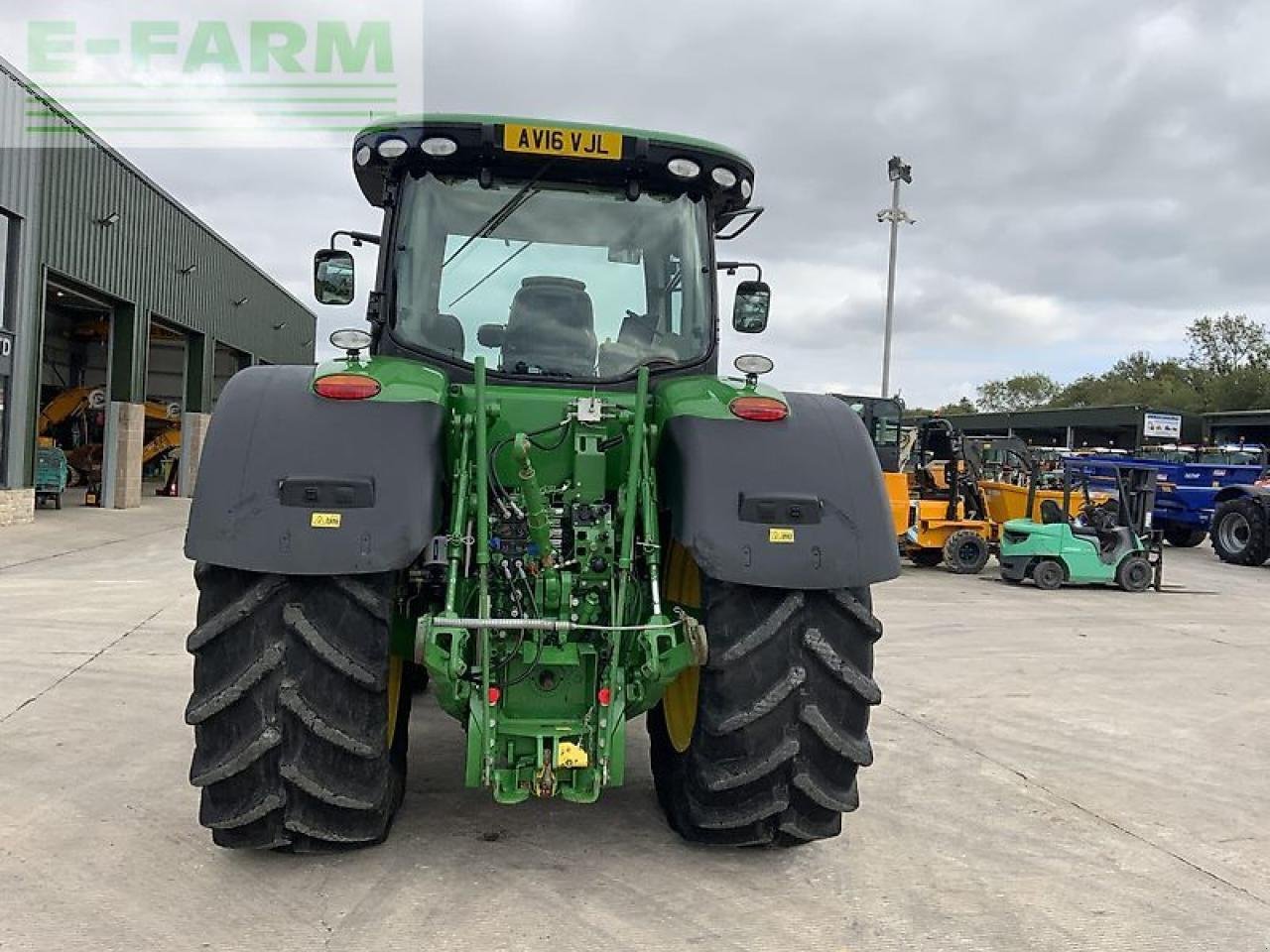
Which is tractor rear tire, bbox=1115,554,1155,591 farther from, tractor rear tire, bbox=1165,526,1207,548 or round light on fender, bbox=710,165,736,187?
round light on fender, bbox=710,165,736,187

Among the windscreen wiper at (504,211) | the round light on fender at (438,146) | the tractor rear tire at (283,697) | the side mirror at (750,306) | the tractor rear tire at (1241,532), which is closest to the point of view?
the tractor rear tire at (283,697)

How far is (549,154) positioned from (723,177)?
2.47ft

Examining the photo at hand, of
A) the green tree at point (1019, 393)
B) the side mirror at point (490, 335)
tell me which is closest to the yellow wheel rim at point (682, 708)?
the side mirror at point (490, 335)

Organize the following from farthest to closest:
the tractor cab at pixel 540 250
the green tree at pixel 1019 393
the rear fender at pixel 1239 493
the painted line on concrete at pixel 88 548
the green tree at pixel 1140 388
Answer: the green tree at pixel 1019 393, the green tree at pixel 1140 388, the rear fender at pixel 1239 493, the painted line on concrete at pixel 88 548, the tractor cab at pixel 540 250

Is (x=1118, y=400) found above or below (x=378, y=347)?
above

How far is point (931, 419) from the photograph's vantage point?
1728 cm

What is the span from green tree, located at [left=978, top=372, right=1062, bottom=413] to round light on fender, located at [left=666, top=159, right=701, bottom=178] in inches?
3212

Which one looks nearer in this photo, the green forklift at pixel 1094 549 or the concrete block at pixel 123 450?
the green forklift at pixel 1094 549

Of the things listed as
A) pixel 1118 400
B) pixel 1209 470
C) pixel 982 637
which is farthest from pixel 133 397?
pixel 1118 400

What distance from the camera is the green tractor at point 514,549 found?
3453 mm

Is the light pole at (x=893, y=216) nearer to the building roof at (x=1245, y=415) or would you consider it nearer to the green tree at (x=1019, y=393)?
the building roof at (x=1245, y=415)

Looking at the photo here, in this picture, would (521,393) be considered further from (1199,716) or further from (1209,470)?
(1209,470)

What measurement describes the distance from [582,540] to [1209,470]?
2077 cm

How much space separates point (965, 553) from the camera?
15.4m
